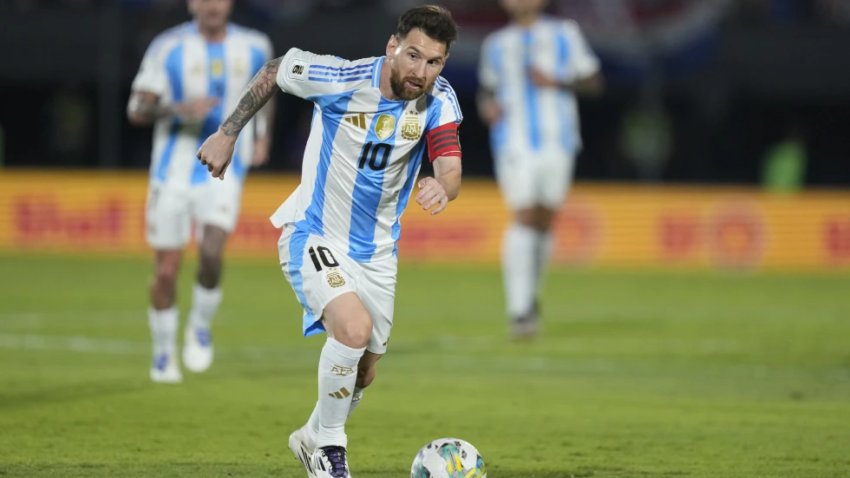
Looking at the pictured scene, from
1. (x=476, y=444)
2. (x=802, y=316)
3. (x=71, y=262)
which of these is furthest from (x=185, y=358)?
(x=71, y=262)

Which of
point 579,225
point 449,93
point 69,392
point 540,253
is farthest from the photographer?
point 579,225

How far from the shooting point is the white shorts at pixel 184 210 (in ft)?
32.5

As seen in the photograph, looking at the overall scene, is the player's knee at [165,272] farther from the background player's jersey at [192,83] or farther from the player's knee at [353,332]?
the player's knee at [353,332]

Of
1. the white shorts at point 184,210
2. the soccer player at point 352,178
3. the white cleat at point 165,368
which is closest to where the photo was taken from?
the soccer player at point 352,178

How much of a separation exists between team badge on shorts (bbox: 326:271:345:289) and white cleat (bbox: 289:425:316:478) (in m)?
0.66

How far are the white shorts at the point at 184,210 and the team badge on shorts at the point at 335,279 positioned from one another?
12.6 ft

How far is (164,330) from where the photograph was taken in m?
9.76

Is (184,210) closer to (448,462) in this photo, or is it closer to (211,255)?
(211,255)

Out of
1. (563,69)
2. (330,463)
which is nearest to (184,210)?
(330,463)

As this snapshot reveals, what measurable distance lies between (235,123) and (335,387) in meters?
1.32

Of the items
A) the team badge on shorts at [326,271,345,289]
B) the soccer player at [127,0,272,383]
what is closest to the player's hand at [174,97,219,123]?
the soccer player at [127,0,272,383]

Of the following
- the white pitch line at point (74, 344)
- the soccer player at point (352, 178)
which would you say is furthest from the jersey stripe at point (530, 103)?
the soccer player at point (352, 178)

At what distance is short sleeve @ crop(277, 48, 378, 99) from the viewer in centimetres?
647

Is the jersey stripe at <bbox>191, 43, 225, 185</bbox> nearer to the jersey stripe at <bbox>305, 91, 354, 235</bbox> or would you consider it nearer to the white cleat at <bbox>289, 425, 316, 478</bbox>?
the jersey stripe at <bbox>305, 91, 354, 235</bbox>
